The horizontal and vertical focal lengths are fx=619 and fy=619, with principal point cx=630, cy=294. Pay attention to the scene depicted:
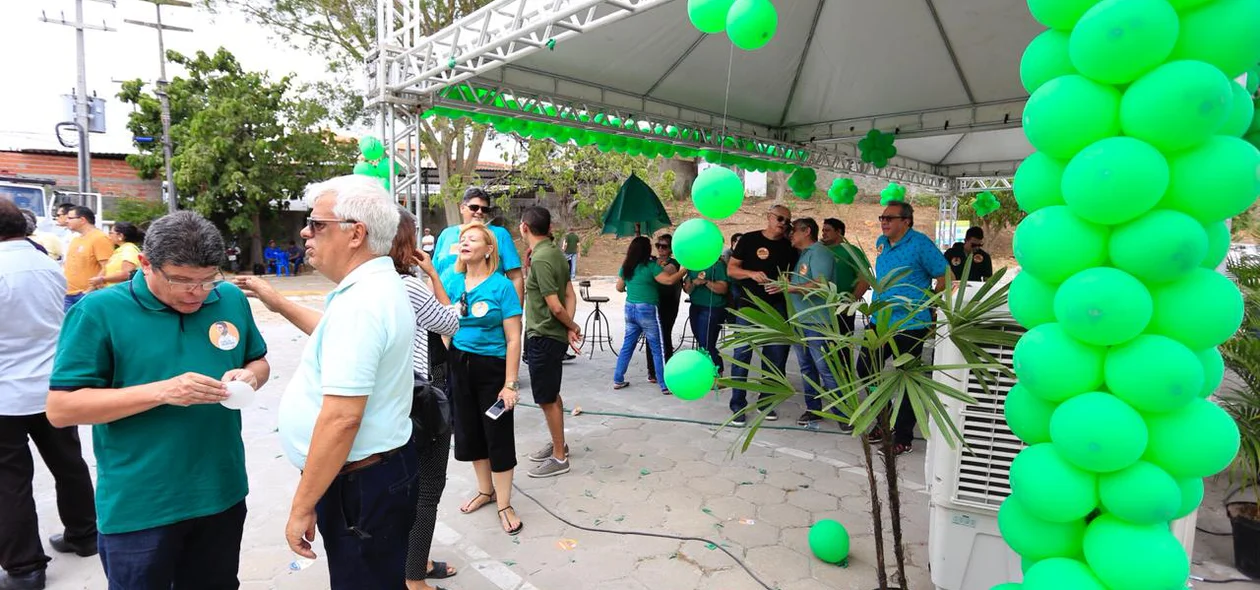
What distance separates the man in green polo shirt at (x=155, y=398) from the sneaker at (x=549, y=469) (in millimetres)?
2124

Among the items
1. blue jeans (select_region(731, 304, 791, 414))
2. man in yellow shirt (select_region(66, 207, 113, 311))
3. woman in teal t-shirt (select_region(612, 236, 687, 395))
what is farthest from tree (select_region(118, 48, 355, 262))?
blue jeans (select_region(731, 304, 791, 414))

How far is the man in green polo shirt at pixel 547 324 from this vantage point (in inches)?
142

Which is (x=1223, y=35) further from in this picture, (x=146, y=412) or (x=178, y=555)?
(x=178, y=555)

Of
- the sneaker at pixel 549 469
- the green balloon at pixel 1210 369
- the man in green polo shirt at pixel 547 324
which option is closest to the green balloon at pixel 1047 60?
the green balloon at pixel 1210 369

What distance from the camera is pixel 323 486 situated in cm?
141

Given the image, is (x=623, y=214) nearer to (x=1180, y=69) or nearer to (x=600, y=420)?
(x=600, y=420)

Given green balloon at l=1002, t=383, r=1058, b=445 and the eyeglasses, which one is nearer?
green balloon at l=1002, t=383, r=1058, b=445

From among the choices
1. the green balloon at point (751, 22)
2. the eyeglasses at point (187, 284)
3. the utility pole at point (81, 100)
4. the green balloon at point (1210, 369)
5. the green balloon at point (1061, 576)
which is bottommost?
the green balloon at point (1061, 576)

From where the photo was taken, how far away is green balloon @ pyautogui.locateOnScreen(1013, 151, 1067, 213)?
1477mm

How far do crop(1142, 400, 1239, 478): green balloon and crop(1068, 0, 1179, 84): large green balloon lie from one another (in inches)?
29.0

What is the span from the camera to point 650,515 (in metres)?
3.26

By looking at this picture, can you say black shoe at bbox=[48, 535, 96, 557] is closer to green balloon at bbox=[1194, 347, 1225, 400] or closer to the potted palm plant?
the potted palm plant

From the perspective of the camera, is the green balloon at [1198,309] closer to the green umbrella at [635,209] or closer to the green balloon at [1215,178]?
the green balloon at [1215,178]

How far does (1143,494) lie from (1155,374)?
26 cm
